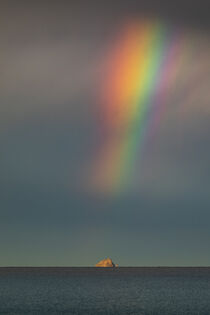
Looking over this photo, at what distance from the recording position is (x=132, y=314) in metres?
97.9

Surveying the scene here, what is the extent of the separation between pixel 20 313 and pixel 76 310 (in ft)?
48.4

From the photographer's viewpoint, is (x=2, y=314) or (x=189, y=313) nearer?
(x=2, y=314)

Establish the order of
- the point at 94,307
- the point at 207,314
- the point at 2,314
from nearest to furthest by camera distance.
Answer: the point at 2,314, the point at 207,314, the point at 94,307

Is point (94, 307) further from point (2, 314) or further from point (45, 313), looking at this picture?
point (2, 314)

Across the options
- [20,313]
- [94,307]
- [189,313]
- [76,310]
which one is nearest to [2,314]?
[20,313]

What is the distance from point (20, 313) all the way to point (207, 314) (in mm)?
34070

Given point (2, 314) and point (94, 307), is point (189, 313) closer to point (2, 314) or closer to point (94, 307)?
point (94, 307)

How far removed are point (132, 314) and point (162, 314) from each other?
597 cm

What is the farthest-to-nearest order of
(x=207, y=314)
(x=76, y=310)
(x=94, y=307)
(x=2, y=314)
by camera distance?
(x=94, y=307) < (x=76, y=310) < (x=207, y=314) < (x=2, y=314)

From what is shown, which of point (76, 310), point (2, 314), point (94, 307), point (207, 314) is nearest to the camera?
point (2, 314)

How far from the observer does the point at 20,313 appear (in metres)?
98.4

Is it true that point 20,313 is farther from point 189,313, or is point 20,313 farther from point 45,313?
point 189,313

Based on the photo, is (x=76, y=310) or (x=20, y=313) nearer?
(x=20, y=313)

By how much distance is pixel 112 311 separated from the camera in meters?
106
